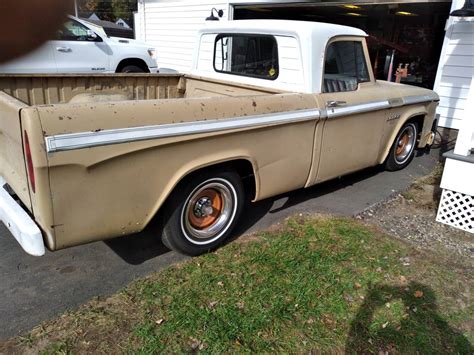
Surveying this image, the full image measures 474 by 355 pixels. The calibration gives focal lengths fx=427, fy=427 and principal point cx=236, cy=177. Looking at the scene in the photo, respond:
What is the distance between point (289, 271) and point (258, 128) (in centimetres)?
120

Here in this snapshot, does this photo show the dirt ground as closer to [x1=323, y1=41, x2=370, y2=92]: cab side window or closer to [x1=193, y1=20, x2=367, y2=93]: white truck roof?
[x1=323, y1=41, x2=370, y2=92]: cab side window

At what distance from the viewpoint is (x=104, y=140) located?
264 cm

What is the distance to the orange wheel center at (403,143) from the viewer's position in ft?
19.8

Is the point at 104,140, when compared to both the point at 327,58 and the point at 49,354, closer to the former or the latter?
the point at 49,354

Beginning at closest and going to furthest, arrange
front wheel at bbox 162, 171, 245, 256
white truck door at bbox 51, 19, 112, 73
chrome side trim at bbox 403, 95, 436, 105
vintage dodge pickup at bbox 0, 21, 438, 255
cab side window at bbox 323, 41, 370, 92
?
vintage dodge pickup at bbox 0, 21, 438, 255 < front wheel at bbox 162, 171, 245, 256 < cab side window at bbox 323, 41, 370, 92 < chrome side trim at bbox 403, 95, 436, 105 < white truck door at bbox 51, 19, 112, 73

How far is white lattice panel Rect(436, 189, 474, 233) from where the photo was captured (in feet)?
14.4

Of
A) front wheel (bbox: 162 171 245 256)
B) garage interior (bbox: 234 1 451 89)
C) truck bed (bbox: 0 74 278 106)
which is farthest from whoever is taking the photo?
garage interior (bbox: 234 1 451 89)

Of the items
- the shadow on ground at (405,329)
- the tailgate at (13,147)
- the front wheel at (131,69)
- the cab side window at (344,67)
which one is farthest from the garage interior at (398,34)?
the shadow on ground at (405,329)

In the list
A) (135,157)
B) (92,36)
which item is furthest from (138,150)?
(92,36)

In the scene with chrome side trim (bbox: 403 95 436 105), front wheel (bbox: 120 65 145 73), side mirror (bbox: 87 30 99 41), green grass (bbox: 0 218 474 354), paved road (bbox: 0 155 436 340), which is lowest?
paved road (bbox: 0 155 436 340)

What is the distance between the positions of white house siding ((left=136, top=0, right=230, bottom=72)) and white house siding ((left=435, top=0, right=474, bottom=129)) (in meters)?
5.79

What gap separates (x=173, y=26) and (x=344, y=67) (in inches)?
361

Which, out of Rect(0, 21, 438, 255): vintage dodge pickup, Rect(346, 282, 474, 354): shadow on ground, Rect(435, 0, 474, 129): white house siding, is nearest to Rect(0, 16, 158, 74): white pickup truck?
Rect(0, 21, 438, 255): vintage dodge pickup

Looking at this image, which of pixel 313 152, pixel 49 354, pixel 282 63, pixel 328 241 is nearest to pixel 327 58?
pixel 282 63
